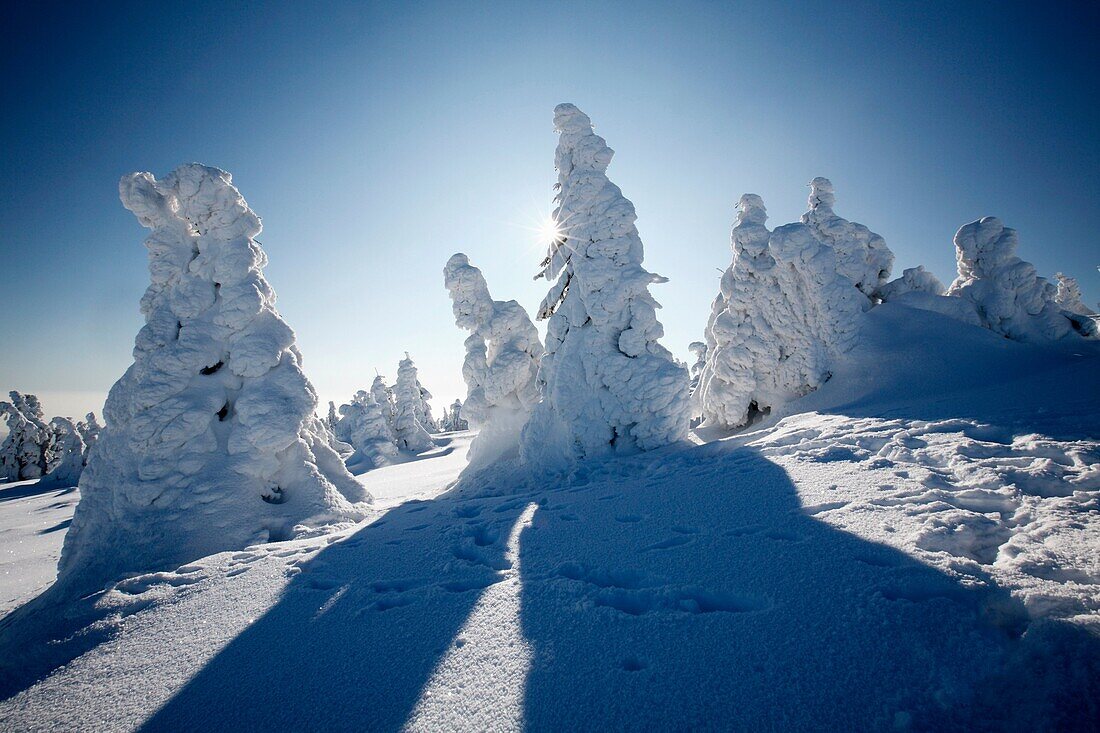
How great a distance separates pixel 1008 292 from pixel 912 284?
3.27m

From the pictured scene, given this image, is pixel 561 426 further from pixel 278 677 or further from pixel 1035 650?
pixel 1035 650

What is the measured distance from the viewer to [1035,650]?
1942mm

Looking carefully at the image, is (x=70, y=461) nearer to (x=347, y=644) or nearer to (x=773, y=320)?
(x=347, y=644)

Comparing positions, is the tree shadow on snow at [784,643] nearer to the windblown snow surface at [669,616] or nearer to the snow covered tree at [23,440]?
the windblown snow surface at [669,616]

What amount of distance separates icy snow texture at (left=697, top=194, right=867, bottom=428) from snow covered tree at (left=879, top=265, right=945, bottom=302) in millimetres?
3764

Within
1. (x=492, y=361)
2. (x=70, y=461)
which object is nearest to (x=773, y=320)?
(x=492, y=361)

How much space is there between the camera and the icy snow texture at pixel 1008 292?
577 inches

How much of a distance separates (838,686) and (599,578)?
1888mm

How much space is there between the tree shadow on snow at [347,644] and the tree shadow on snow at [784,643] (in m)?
0.78

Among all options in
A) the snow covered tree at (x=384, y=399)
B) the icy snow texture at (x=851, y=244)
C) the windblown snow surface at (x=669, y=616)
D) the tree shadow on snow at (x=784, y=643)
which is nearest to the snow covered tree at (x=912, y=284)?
the icy snow texture at (x=851, y=244)

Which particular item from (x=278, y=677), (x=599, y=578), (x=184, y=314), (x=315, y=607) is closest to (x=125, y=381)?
(x=184, y=314)

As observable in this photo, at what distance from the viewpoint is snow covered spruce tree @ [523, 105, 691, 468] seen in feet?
35.4

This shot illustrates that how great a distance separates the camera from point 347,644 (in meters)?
3.09

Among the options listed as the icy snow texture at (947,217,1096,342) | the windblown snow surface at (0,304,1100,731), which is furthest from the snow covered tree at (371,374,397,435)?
the icy snow texture at (947,217,1096,342)
